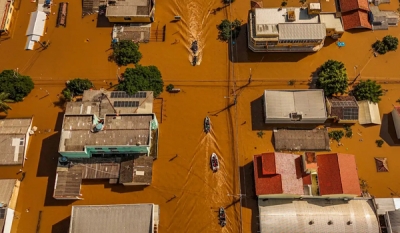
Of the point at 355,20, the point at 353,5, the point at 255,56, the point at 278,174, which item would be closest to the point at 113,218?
the point at 278,174

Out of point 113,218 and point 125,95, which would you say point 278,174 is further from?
point 125,95

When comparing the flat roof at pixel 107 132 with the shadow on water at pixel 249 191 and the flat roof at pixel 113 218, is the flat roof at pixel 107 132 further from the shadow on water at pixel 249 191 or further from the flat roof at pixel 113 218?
the shadow on water at pixel 249 191

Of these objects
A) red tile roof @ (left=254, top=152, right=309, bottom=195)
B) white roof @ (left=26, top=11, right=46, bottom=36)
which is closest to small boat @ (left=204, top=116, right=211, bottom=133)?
red tile roof @ (left=254, top=152, right=309, bottom=195)

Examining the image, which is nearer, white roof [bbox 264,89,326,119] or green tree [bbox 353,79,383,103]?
white roof [bbox 264,89,326,119]

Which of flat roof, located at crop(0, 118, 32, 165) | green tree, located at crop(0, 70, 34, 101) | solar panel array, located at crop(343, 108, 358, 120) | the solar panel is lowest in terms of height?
flat roof, located at crop(0, 118, 32, 165)

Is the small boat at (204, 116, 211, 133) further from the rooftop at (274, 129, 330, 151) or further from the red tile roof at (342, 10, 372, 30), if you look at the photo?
the red tile roof at (342, 10, 372, 30)

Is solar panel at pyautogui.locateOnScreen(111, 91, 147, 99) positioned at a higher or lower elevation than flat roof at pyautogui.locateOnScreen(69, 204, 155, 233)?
higher

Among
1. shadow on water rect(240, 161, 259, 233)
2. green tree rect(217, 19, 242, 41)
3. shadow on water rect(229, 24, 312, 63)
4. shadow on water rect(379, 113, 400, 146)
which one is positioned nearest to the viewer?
shadow on water rect(240, 161, 259, 233)
